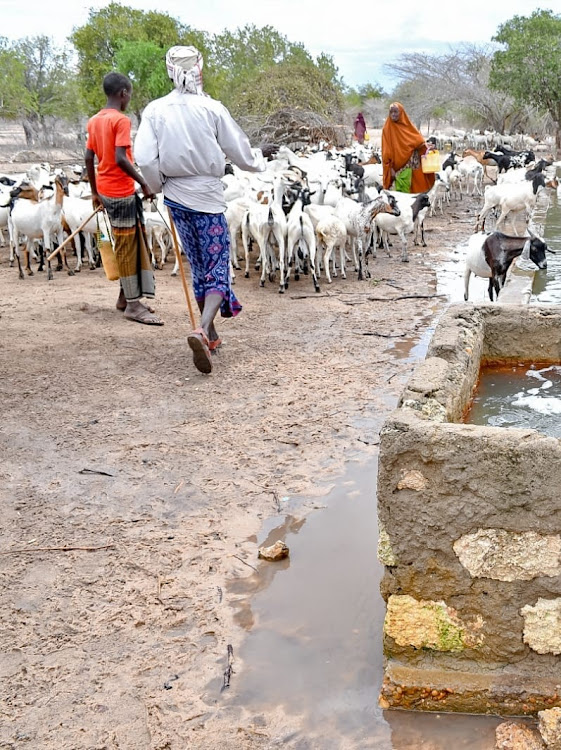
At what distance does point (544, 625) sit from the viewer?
2.21 meters

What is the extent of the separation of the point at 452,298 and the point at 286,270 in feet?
7.53

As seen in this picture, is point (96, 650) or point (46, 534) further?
point (46, 534)

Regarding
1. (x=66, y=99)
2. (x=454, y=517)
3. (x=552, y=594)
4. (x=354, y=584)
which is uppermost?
(x=66, y=99)

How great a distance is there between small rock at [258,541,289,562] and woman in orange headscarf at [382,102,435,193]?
9231mm

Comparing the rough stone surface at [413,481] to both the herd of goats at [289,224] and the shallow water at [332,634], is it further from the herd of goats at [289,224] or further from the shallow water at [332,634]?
the herd of goats at [289,224]

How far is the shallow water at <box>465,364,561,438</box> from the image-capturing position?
2.90 m

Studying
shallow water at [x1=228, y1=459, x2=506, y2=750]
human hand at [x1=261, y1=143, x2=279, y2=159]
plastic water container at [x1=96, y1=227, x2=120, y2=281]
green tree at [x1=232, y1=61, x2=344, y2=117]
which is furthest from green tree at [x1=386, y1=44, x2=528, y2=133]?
shallow water at [x1=228, y1=459, x2=506, y2=750]

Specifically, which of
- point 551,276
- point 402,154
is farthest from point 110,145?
point 402,154

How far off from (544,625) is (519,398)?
3.68 feet

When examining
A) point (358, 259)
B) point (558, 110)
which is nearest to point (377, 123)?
point (558, 110)

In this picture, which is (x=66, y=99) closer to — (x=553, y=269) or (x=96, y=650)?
(x=553, y=269)

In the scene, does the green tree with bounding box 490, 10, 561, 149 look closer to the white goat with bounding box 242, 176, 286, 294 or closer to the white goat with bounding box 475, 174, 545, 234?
the white goat with bounding box 475, 174, 545, 234

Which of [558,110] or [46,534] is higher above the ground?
[558,110]

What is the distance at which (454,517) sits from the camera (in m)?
2.19
